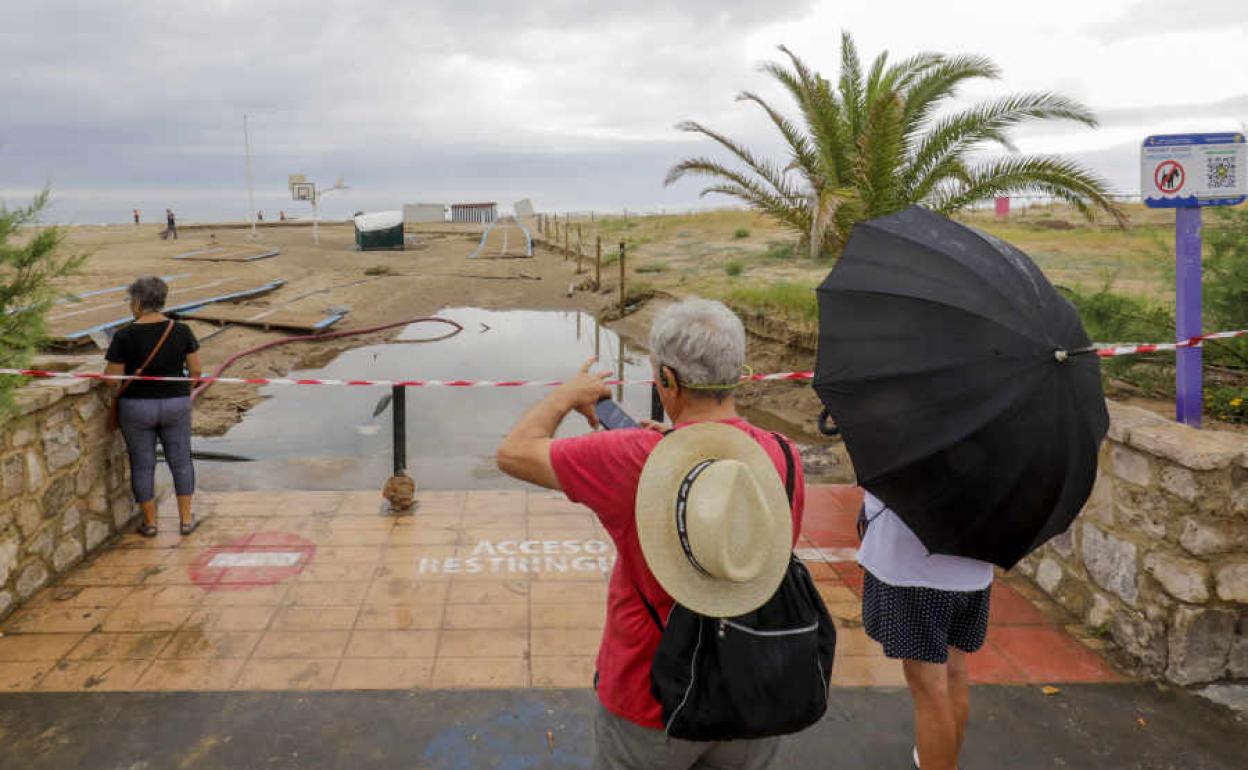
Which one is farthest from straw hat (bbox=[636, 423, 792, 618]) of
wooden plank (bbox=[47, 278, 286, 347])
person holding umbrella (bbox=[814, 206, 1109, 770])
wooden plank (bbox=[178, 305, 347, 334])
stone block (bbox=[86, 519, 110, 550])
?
wooden plank (bbox=[178, 305, 347, 334])

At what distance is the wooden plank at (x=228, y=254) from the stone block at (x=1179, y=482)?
108 ft

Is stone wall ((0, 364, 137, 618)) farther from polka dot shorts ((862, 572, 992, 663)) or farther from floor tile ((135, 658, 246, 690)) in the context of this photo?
polka dot shorts ((862, 572, 992, 663))

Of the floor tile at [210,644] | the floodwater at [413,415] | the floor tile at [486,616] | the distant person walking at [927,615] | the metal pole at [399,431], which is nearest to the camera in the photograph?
the distant person walking at [927,615]

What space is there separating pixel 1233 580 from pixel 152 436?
603 cm

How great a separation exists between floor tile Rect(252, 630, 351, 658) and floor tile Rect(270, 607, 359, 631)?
56 millimetres

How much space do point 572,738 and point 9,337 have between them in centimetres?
344

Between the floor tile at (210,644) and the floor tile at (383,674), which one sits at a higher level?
the floor tile at (210,644)

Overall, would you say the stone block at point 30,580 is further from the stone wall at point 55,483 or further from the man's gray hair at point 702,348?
the man's gray hair at point 702,348

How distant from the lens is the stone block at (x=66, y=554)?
4973 mm

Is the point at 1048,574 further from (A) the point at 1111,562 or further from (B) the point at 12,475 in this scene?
(B) the point at 12,475

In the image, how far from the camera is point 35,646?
13.9ft

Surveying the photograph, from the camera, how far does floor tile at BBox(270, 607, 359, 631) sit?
4492 millimetres

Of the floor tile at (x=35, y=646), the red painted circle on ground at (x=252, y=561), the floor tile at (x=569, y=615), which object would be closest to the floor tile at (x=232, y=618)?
the red painted circle on ground at (x=252, y=561)

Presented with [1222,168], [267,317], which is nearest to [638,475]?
[1222,168]
